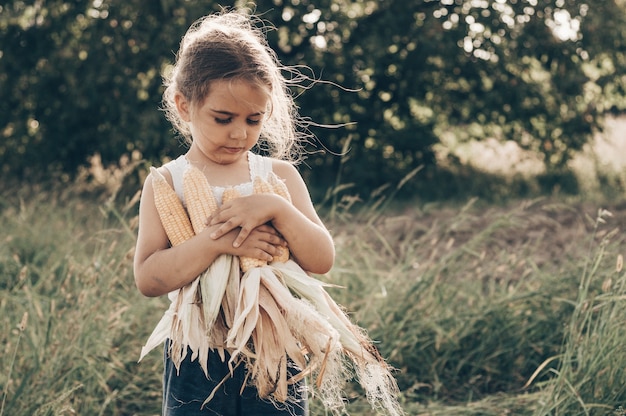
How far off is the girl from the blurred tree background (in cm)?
496

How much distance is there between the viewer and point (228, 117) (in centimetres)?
196

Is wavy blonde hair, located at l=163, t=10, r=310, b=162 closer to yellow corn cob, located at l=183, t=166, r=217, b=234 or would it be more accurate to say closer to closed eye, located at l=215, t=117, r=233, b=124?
closed eye, located at l=215, t=117, r=233, b=124

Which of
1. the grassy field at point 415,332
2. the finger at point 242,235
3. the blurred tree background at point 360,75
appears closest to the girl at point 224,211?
the finger at point 242,235

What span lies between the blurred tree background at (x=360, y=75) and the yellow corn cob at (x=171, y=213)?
16.6 ft

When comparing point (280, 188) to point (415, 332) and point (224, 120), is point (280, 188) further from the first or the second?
point (415, 332)

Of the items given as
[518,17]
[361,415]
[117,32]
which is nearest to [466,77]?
[518,17]

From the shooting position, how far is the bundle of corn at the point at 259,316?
1.89 metres

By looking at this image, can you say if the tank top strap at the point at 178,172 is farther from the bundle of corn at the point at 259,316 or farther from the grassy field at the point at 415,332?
the grassy field at the point at 415,332

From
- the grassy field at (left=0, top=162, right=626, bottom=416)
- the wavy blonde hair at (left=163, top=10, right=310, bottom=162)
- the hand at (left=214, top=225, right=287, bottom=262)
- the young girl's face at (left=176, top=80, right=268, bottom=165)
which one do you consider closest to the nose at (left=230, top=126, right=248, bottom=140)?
the young girl's face at (left=176, top=80, right=268, bottom=165)

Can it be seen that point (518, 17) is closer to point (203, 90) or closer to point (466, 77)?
point (466, 77)

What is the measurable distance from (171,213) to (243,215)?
184mm

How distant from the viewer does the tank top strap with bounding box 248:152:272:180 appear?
2.10 metres

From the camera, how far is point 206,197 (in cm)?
199

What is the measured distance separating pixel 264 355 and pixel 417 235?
173 inches
